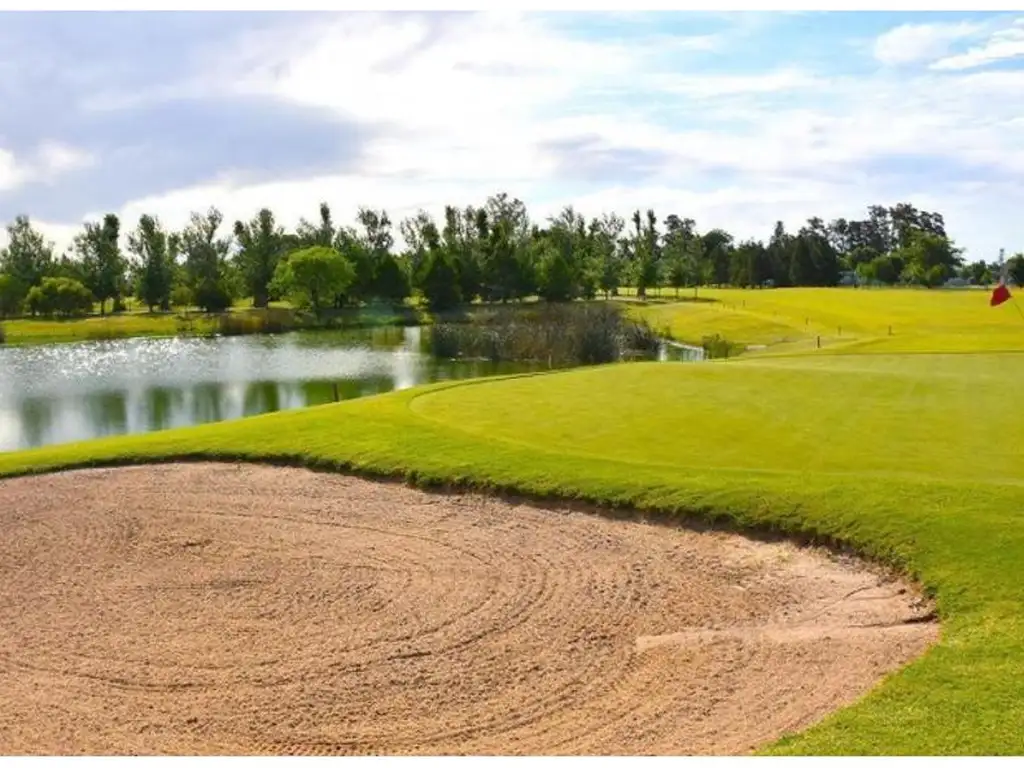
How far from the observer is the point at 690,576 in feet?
43.1

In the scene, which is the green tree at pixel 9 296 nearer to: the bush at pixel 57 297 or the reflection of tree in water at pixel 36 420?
the bush at pixel 57 297

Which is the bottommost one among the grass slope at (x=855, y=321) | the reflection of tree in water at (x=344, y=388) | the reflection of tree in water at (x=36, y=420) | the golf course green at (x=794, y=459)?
the reflection of tree in water at (x=36, y=420)

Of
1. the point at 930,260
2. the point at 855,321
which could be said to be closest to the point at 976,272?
the point at 930,260

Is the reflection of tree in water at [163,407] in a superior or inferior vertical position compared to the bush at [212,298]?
inferior

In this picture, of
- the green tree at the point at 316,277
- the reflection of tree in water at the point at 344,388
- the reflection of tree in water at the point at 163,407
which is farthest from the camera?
the green tree at the point at 316,277

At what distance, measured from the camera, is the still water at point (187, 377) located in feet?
116

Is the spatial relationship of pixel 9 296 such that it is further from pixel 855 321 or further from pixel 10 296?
pixel 855 321

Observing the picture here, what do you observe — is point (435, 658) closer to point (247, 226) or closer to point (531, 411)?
point (531, 411)

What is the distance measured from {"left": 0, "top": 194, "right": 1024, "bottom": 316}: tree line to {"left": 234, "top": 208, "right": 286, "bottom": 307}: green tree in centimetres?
15

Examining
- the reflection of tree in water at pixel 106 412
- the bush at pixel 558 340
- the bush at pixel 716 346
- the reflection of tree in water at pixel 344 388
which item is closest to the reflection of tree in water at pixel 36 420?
the reflection of tree in water at pixel 106 412

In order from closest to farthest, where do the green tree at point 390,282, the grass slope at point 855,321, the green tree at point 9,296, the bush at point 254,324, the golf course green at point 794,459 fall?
the golf course green at point 794,459, the grass slope at point 855,321, the bush at point 254,324, the green tree at point 9,296, the green tree at point 390,282

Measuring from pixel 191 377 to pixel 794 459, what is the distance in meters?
38.7

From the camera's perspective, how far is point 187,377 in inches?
1951

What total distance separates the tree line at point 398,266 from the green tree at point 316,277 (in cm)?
13
